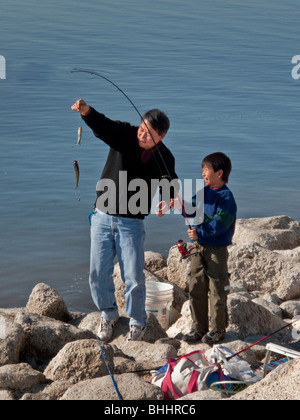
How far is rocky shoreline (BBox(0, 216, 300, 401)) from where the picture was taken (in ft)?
14.0

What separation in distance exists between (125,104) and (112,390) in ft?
42.1

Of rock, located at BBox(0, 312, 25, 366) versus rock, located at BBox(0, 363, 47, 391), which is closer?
rock, located at BBox(0, 363, 47, 391)

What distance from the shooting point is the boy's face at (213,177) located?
18.5 feet

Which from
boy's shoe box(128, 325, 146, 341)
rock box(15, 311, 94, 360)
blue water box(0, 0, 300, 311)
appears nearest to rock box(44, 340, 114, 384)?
rock box(15, 311, 94, 360)

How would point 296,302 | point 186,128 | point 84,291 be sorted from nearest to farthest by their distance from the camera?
point 296,302, point 84,291, point 186,128

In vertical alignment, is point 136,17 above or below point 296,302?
above

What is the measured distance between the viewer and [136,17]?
28.9 meters

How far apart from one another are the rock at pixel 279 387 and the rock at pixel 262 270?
136 inches

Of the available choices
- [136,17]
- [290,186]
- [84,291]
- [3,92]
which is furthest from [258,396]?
[136,17]

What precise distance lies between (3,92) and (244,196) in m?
8.35

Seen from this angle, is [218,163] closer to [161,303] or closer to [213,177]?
[213,177]

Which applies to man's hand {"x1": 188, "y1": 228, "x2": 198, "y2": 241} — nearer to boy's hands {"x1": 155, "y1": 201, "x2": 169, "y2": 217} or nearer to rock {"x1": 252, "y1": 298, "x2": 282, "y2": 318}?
boy's hands {"x1": 155, "y1": 201, "x2": 169, "y2": 217}

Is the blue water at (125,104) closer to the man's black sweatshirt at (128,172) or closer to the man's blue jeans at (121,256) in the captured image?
the man's blue jeans at (121,256)

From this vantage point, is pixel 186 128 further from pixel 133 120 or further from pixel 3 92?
pixel 3 92
